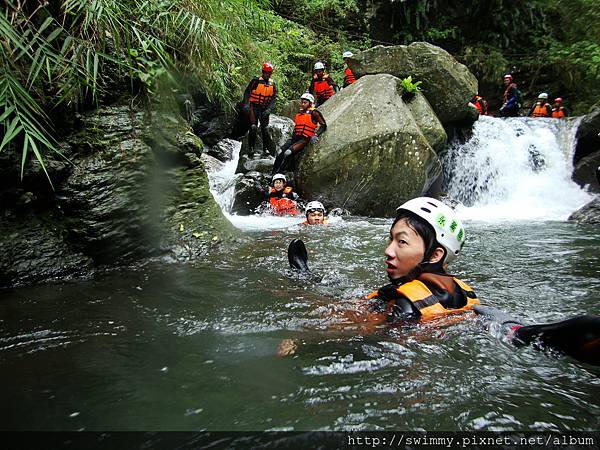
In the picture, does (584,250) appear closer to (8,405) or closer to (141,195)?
(141,195)

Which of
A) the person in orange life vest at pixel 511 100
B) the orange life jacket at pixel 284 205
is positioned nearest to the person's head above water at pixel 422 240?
the orange life jacket at pixel 284 205

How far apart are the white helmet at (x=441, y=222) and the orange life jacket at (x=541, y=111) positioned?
14684mm

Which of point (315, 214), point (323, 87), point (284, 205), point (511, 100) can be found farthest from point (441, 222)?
point (511, 100)

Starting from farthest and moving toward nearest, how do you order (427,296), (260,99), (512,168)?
(512,168), (260,99), (427,296)

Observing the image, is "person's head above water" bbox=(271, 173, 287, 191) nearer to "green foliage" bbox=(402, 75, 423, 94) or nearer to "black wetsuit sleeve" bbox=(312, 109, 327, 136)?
"black wetsuit sleeve" bbox=(312, 109, 327, 136)

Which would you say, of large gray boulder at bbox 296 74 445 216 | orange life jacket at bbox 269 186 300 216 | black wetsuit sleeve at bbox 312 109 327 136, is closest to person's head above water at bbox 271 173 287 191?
orange life jacket at bbox 269 186 300 216

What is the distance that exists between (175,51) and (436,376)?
4.58 m

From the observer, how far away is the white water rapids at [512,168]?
34.9ft

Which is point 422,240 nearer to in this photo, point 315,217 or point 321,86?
point 315,217

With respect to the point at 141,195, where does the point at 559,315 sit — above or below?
below

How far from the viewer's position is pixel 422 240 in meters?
2.57

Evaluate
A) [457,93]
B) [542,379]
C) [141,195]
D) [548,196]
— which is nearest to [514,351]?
[542,379]

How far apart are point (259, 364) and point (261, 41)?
1317 centimetres

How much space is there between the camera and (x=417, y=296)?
7.76 ft
